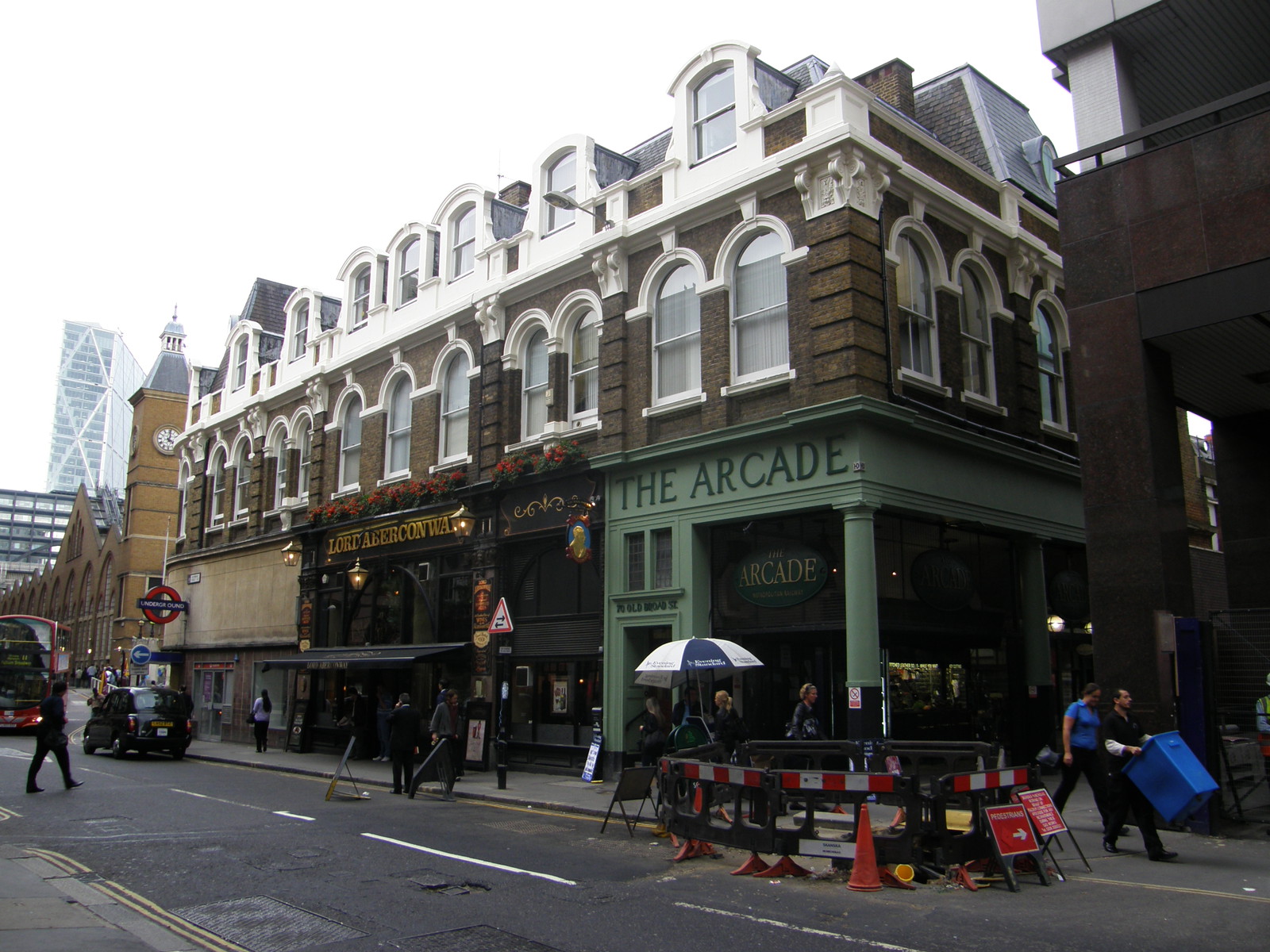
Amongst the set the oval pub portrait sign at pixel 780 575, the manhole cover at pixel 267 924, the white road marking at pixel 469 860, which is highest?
the oval pub portrait sign at pixel 780 575

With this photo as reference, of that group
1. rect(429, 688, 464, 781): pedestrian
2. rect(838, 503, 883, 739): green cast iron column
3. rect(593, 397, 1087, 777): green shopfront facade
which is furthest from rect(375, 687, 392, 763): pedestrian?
rect(838, 503, 883, 739): green cast iron column

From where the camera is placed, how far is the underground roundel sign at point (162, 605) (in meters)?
32.3

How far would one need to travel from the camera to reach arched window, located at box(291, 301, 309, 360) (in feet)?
100

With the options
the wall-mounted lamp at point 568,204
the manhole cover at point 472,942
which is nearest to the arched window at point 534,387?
the wall-mounted lamp at point 568,204

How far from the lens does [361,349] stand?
26469 mm

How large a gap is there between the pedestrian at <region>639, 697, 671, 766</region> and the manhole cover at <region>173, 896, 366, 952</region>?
19.6ft

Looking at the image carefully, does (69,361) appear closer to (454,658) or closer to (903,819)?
(454,658)

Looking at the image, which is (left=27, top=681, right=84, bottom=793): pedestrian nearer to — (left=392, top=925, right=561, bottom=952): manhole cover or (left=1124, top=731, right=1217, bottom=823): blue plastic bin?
(left=392, top=925, right=561, bottom=952): manhole cover

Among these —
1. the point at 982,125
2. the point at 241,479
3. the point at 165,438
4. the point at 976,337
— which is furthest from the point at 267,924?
the point at 165,438

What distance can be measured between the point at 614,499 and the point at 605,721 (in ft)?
13.5

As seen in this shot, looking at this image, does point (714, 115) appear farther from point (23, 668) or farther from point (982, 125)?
point (23, 668)

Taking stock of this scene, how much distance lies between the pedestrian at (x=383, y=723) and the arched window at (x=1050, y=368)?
15908mm

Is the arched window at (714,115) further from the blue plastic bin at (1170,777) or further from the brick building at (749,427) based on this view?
the blue plastic bin at (1170,777)

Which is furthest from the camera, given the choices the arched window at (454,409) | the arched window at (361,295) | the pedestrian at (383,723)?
the arched window at (361,295)
